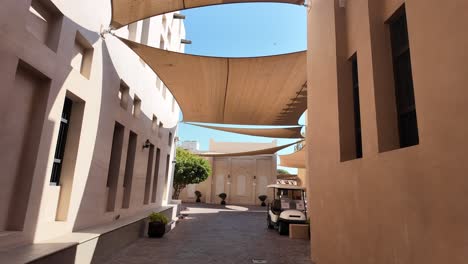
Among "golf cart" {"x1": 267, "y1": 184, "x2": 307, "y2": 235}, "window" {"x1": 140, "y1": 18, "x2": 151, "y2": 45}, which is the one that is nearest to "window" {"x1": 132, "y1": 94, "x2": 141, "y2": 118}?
"window" {"x1": 140, "y1": 18, "x2": 151, "y2": 45}

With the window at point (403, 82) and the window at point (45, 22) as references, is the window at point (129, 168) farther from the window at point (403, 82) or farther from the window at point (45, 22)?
the window at point (403, 82)

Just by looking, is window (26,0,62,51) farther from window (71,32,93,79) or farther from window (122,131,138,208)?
window (122,131,138,208)

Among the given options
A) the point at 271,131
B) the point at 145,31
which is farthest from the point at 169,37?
the point at 271,131

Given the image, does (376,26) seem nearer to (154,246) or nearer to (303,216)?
(154,246)

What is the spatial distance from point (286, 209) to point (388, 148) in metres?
7.46

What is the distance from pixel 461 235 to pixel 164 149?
11.6m

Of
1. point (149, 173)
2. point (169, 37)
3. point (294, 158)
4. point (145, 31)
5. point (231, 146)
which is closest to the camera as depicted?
point (145, 31)

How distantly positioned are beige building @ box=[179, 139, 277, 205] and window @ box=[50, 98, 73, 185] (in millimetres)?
20728

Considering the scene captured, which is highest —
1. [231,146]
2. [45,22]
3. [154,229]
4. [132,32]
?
[231,146]

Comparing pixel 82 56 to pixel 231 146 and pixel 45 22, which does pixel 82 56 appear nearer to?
pixel 45 22

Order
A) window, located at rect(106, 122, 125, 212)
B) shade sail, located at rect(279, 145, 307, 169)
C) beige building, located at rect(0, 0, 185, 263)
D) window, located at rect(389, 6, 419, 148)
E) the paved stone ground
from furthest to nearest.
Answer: shade sail, located at rect(279, 145, 307, 169), window, located at rect(106, 122, 125, 212), the paved stone ground, beige building, located at rect(0, 0, 185, 263), window, located at rect(389, 6, 419, 148)

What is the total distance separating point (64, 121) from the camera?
5.05 metres

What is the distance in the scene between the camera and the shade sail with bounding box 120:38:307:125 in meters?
7.00

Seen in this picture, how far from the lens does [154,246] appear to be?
273 inches
